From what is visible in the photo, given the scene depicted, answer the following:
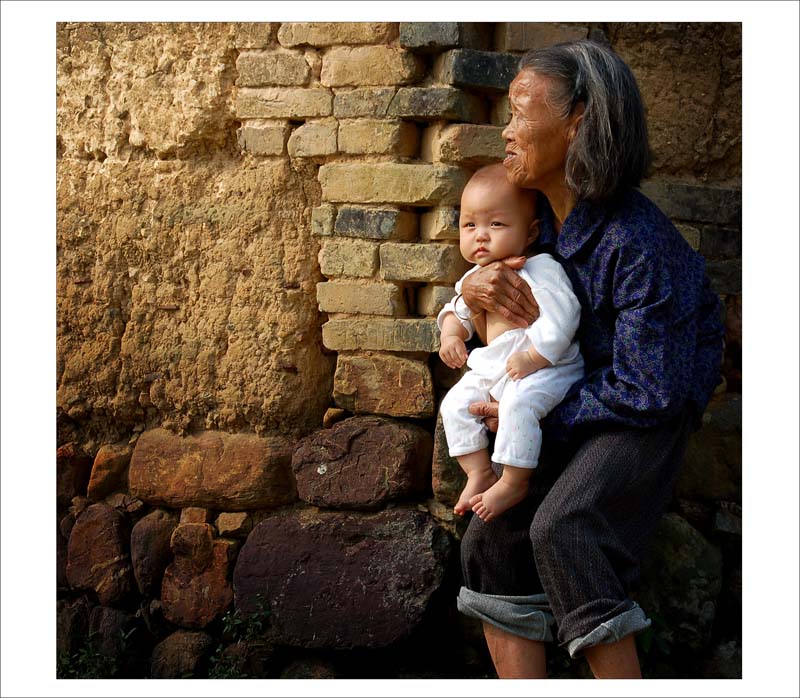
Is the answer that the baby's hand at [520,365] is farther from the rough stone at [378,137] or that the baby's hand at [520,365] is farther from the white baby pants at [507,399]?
the rough stone at [378,137]

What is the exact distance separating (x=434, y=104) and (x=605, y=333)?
3.11ft

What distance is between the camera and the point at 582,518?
9.50 feet

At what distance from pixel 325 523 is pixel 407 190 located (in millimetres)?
1137

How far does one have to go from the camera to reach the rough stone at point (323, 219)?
11.8 feet

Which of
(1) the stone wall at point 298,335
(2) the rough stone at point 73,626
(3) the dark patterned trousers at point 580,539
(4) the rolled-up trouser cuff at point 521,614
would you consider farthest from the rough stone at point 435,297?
(2) the rough stone at point 73,626

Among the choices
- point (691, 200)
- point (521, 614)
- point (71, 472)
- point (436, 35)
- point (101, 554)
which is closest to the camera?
point (521, 614)

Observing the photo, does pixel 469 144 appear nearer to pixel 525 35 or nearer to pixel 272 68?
pixel 525 35

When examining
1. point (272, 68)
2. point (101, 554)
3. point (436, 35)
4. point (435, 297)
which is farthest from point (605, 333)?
point (101, 554)

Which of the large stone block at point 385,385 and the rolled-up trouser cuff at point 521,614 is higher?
the large stone block at point 385,385

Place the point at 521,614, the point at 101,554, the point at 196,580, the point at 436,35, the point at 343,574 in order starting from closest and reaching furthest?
the point at 521,614
the point at 436,35
the point at 343,574
the point at 196,580
the point at 101,554

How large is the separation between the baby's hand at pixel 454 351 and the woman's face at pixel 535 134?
1.60 feet

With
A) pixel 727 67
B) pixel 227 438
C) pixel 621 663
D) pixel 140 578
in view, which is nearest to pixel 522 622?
pixel 621 663

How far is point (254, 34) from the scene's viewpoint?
3.66 m

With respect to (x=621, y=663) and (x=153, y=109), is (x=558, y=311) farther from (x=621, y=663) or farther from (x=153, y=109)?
(x=153, y=109)
